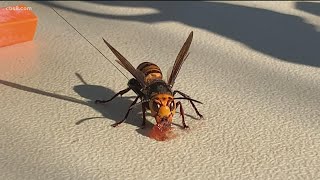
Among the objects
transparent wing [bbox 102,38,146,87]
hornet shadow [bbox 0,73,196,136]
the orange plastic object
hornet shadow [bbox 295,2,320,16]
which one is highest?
hornet shadow [bbox 295,2,320,16]

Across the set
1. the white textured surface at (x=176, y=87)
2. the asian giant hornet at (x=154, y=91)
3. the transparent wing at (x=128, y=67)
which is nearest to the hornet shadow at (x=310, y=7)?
the white textured surface at (x=176, y=87)

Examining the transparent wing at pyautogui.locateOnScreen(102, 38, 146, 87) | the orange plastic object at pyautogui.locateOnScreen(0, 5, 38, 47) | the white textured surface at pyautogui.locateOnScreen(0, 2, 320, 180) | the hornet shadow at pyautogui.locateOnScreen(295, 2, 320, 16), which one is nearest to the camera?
the white textured surface at pyautogui.locateOnScreen(0, 2, 320, 180)

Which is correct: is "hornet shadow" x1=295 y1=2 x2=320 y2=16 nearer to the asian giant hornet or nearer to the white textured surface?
the white textured surface

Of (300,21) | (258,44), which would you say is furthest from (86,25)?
(300,21)

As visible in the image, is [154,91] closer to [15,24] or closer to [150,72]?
[150,72]

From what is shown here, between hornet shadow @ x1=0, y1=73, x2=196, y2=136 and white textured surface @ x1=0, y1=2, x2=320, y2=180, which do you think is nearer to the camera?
white textured surface @ x1=0, y1=2, x2=320, y2=180

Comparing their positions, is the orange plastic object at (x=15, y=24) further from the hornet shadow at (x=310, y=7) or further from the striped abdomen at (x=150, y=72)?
the hornet shadow at (x=310, y=7)

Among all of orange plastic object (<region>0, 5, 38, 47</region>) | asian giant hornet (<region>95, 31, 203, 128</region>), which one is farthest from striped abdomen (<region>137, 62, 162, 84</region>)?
orange plastic object (<region>0, 5, 38, 47</region>)
